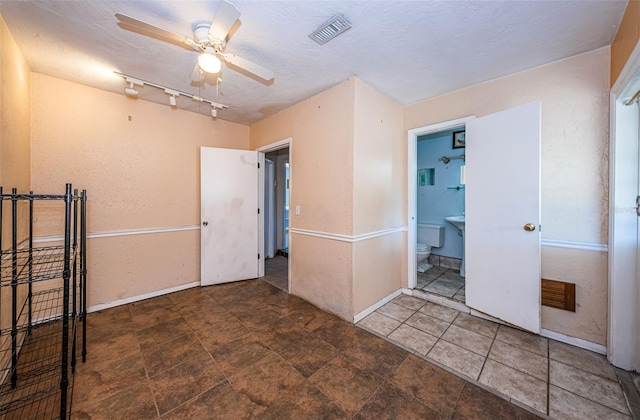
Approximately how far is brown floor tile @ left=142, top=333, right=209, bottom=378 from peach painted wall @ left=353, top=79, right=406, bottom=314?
148cm

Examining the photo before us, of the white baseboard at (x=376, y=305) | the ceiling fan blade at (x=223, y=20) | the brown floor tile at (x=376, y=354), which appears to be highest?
the ceiling fan blade at (x=223, y=20)

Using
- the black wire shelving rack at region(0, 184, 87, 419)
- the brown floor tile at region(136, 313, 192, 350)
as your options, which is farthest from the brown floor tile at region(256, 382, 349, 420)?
the brown floor tile at region(136, 313, 192, 350)

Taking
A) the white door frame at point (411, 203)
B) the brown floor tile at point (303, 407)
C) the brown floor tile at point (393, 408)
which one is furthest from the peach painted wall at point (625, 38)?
the brown floor tile at point (303, 407)

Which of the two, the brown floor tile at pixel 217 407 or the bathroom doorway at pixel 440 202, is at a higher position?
the bathroom doorway at pixel 440 202

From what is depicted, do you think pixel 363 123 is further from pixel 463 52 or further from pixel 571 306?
pixel 571 306

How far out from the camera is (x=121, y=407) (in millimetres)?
1408

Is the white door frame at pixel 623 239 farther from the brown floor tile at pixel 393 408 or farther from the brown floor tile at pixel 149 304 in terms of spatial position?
the brown floor tile at pixel 149 304

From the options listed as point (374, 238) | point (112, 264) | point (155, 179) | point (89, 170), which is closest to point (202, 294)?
point (112, 264)

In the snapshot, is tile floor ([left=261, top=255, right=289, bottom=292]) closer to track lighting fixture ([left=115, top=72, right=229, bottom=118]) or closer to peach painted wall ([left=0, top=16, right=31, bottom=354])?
peach painted wall ([left=0, top=16, right=31, bottom=354])

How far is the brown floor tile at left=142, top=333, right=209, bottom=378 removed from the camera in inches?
69.0

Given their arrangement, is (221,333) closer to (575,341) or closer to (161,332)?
A: (161,332)

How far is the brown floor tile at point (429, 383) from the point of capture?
1.45 metres

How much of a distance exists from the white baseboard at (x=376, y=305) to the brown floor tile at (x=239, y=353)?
0.93 meters

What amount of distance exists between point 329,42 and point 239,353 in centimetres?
258
